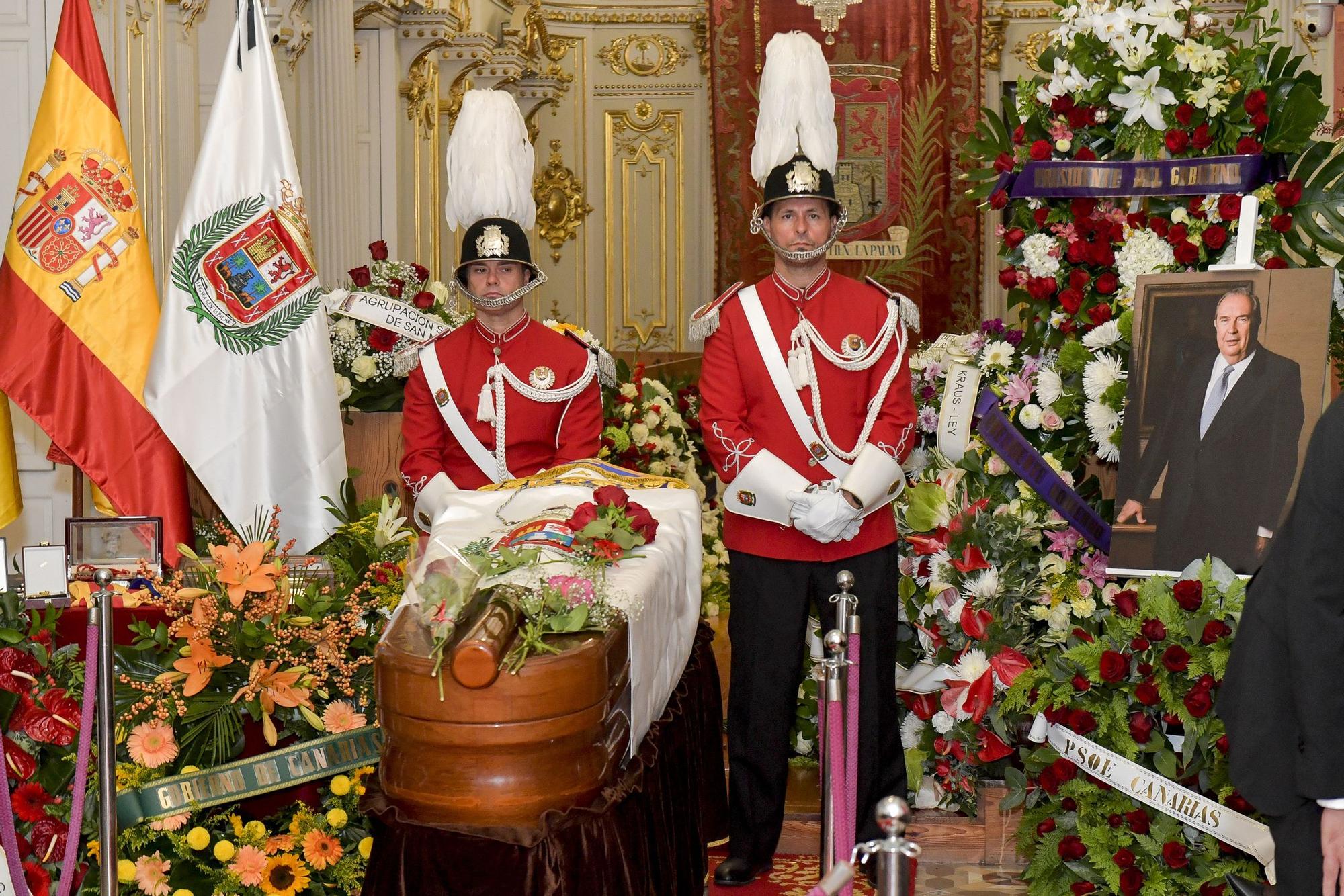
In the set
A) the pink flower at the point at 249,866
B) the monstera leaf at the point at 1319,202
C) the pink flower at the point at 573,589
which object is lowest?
the pink flower at the point at 249,866

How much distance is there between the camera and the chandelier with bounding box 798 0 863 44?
31.9ft

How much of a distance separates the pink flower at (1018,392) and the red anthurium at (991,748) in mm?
934

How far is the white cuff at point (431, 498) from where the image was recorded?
148 inches

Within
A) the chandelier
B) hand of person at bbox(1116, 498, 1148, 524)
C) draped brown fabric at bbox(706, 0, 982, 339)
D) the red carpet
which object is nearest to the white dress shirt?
hand of person at bbox(1116, 498, 1148, 524)

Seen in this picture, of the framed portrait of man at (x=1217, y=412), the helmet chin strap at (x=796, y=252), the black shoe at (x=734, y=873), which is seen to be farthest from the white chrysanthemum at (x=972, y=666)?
the helmet chin strap at (x=796, y=252)

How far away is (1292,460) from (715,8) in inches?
282

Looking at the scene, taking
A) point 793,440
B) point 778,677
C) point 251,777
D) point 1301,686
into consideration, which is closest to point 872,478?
point 793,440

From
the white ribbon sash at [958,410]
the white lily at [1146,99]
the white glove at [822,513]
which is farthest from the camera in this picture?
the white ribbon sash at [958,410]

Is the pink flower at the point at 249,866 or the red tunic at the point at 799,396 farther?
the red tunic at the point at 799,396

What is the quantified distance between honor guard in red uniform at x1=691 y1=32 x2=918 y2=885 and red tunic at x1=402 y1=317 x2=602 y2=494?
47cm

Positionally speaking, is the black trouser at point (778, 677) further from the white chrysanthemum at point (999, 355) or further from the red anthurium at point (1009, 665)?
the white chrysanthemum at point (999, 355)

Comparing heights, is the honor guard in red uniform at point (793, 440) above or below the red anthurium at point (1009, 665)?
above

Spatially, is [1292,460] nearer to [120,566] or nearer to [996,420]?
[996,420]

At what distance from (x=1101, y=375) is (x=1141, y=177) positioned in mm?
551
